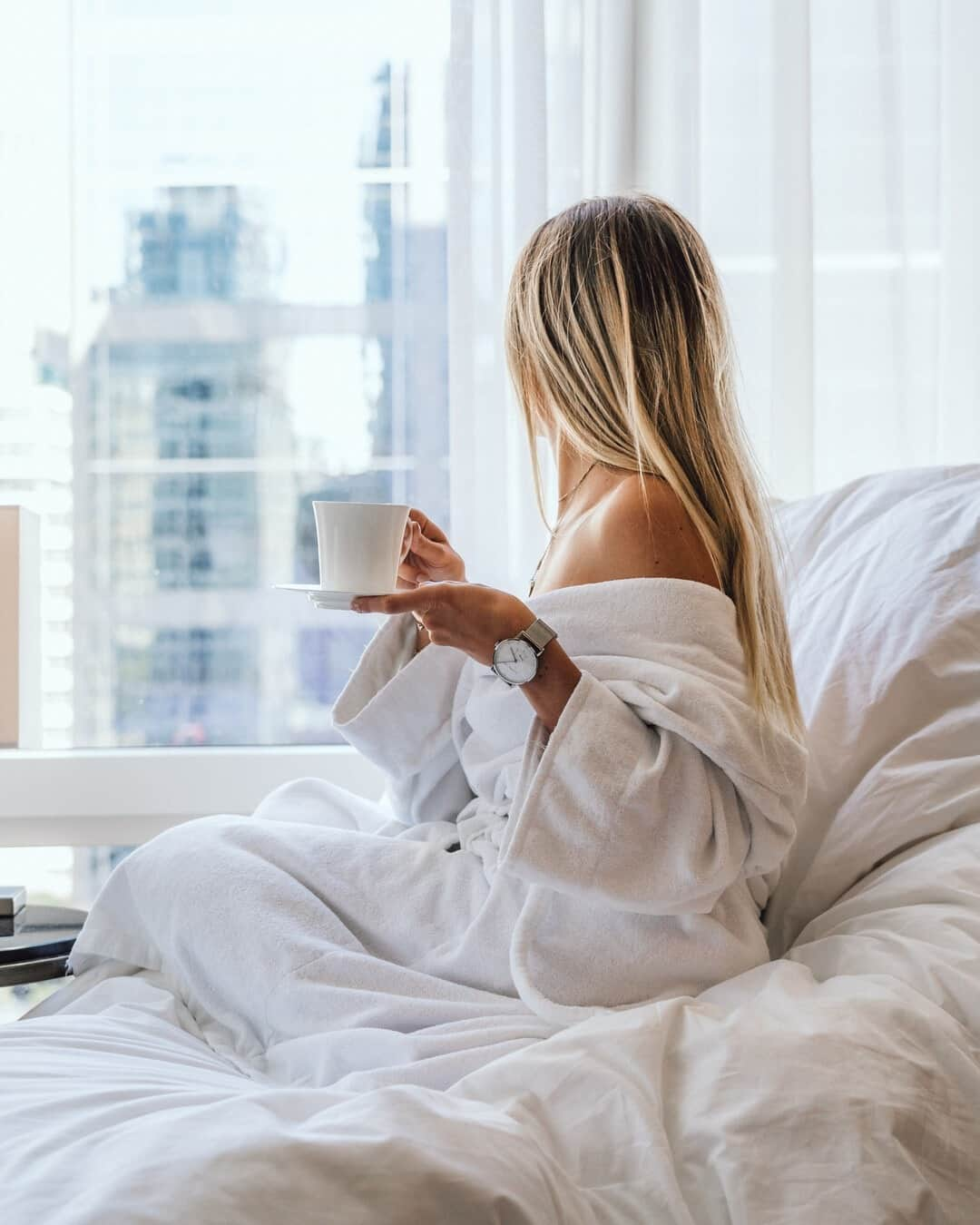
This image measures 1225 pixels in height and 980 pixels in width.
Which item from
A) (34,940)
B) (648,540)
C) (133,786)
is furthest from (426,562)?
(133,786)

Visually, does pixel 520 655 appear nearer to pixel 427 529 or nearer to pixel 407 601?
pixel 407 601

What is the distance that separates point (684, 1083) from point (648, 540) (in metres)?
0.50

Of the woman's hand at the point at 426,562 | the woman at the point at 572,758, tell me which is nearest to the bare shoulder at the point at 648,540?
the woman at the point at 572,758

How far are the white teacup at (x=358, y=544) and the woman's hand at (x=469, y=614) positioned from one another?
2 centimetres

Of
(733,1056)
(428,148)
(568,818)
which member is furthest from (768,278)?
(733,1056)

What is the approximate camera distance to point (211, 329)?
2.12 meters

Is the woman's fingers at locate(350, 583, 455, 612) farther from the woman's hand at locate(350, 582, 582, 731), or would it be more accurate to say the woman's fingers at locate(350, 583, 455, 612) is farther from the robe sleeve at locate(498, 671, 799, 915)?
the robe sleeve at locate(498, 671, 799, 915)

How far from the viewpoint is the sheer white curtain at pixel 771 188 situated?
6.23ft

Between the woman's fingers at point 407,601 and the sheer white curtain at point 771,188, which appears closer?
the woman's fingers at point 407,601

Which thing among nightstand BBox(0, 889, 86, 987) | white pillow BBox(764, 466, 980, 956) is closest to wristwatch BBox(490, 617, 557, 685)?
white pillow BBox(764, 466, 980, 956)

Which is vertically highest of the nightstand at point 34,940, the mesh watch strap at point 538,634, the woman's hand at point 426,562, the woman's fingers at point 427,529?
the woman's fingers at point 427,529

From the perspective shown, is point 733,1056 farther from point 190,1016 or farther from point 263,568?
point 263,568

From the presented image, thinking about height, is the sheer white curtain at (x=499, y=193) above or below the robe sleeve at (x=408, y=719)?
above

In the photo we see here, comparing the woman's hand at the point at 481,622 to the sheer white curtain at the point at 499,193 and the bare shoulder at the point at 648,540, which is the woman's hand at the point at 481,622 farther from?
the sheer white curtain at the point at 499,193
